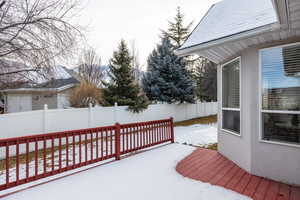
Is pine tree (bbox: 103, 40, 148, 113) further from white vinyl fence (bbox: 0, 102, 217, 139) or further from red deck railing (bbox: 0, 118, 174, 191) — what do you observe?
red deck railing (bbox: 0, 118, 174, 191)

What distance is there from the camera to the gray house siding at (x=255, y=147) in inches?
119

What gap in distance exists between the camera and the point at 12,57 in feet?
18.0

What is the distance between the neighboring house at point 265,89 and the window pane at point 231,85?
0.04 m

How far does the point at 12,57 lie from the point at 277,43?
6916 millimetres

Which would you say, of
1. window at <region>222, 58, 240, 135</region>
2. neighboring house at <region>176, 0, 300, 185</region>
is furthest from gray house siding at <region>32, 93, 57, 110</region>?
window at <region>222, 58, 240, 135</region>

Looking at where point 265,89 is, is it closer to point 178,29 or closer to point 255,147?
point 255,147

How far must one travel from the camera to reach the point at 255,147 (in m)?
3.39

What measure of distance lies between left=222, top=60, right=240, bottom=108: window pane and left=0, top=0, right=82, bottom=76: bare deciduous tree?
5.06m

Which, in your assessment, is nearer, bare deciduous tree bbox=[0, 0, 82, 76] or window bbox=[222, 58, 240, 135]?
window bbox=[222, 58, 240, 135]

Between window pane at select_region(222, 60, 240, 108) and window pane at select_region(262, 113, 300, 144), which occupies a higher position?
window pane at select_region(222, 60, 240, 108)

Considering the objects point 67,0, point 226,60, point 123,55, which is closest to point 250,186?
point 226,60

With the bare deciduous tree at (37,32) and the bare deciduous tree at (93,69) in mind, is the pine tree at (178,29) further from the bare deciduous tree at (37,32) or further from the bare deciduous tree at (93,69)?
the bare deciduous tree at (37,32)

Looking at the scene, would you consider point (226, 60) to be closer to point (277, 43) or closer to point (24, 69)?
point (277, 43)

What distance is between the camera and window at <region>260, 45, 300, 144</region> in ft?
9.75
